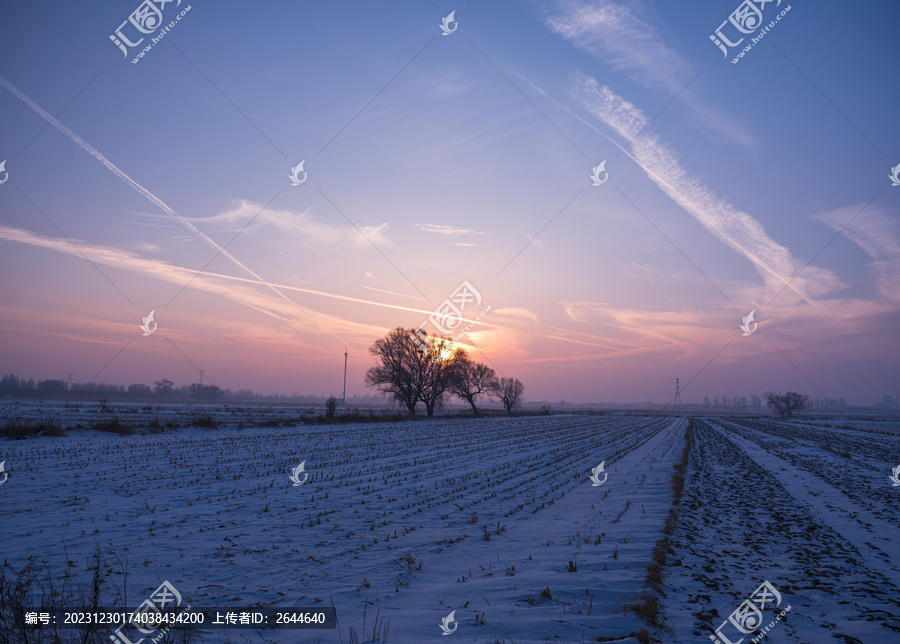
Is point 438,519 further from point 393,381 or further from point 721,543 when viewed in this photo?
point 393,381

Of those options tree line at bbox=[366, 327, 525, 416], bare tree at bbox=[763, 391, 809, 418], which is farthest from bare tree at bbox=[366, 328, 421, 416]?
bare tree at bbox=[763, 391, 809, 418]

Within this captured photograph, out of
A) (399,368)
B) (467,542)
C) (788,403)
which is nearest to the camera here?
(467,542)

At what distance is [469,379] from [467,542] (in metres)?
86.9

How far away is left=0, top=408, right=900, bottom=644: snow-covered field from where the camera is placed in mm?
6090

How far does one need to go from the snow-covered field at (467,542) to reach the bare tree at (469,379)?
212 ft

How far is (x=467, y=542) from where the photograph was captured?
30.8ft

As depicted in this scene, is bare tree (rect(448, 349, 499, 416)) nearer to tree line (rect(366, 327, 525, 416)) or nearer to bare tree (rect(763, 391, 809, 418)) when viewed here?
tree line (rect(366, 327, 525, 416))

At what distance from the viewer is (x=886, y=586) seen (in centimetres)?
710

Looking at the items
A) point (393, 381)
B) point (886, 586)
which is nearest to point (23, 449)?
point (886, 586)

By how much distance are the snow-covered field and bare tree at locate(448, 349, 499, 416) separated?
64.7 metres

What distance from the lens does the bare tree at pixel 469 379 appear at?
8350 cm

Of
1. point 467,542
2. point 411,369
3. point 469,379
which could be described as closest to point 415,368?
point 411,369

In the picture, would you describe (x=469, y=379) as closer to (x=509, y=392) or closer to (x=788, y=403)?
(x=509, y=392)

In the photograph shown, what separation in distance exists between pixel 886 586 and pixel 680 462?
49.3ft
